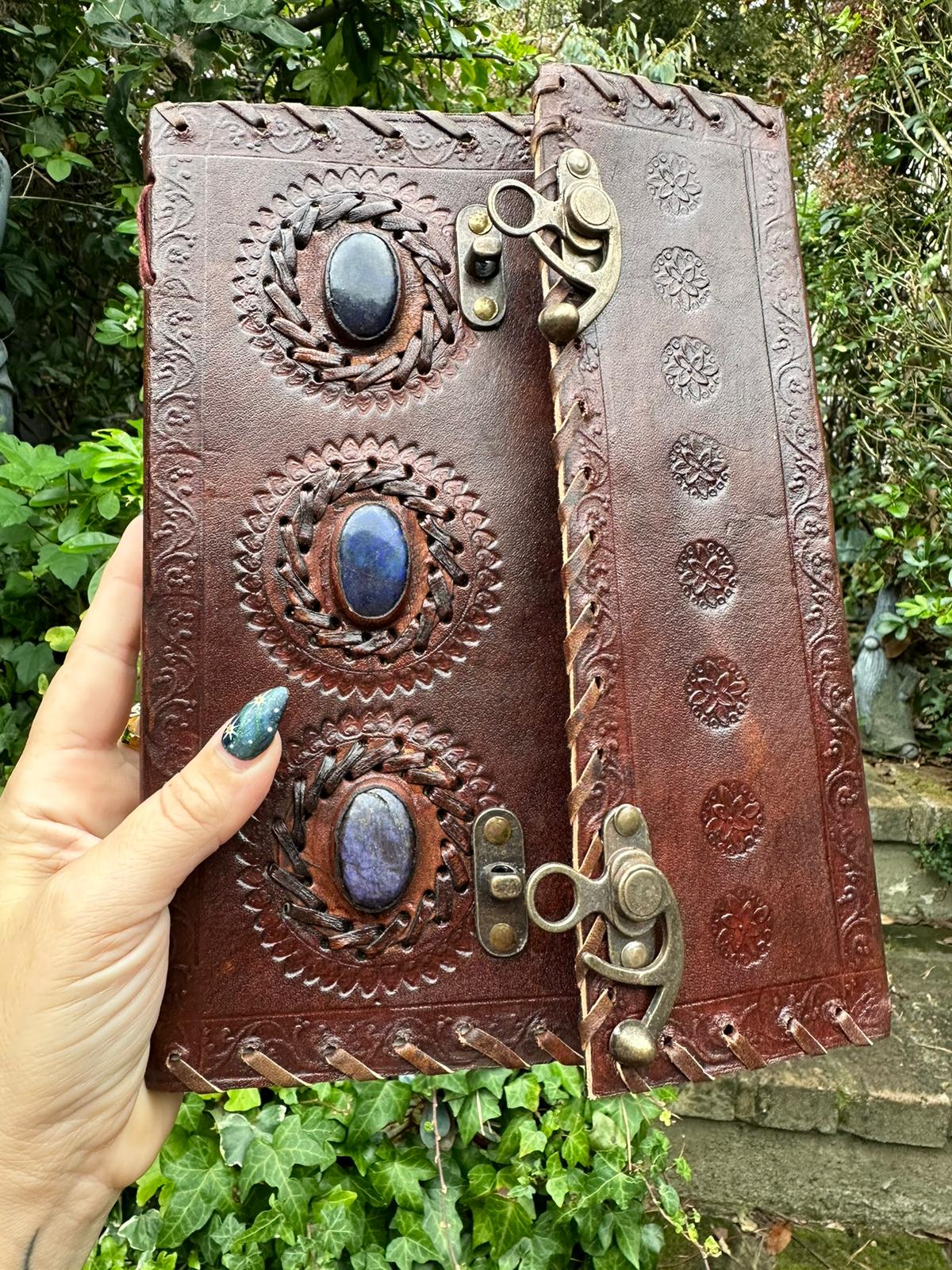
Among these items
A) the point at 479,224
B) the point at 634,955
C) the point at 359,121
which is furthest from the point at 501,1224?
the point at 359,121

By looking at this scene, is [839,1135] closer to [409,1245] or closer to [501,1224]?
[501,1224]

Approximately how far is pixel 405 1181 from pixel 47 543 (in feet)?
4.07

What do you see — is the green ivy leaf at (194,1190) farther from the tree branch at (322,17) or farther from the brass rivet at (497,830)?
the tree branch at (322,17)

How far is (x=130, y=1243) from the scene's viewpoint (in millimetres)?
1272

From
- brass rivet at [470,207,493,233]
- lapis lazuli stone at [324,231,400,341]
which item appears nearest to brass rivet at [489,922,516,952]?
lapis lazuli stone at [324,231,400,341]

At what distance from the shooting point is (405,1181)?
4.39 ft

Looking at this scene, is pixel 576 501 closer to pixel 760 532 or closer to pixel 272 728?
pixel 760 532

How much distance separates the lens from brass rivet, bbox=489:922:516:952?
903mm

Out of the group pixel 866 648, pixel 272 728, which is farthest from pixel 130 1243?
pixel 866 648

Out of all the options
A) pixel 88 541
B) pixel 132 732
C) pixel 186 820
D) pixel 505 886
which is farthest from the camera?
pixel 88 541

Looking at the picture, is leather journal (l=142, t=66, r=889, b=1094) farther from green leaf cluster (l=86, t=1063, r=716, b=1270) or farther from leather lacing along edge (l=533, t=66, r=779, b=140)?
green leaf cluster (l=86, t=1063, r=716, b=1270)

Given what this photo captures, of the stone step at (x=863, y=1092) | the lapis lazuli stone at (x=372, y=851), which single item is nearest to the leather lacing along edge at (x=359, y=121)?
the lapis lazuli stone at (x=372, y=851)

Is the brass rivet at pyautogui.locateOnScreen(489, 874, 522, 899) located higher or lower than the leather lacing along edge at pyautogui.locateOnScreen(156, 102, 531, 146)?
lower

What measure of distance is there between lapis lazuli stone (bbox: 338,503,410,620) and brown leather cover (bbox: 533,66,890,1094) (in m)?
0.18
